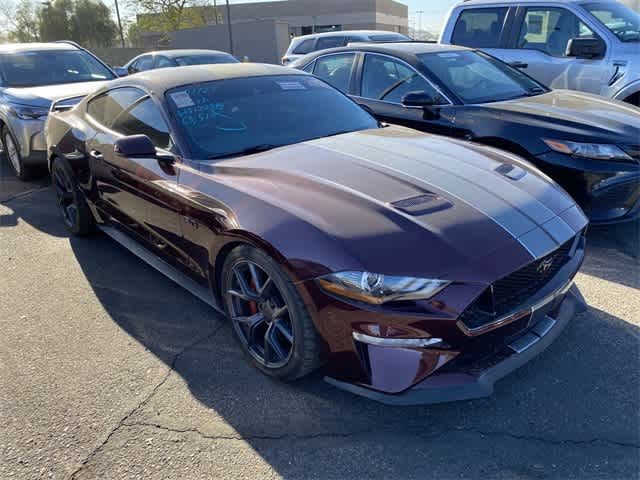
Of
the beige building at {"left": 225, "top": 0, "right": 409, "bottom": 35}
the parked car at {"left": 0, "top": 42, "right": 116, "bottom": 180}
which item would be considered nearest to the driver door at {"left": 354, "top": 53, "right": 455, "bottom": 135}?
the parked car at {"left": 0, "top": 42, "right": 116, "bottom": 180}

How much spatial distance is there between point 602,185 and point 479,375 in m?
2.44

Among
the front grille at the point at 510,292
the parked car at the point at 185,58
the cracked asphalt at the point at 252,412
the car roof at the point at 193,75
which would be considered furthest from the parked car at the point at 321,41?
the front grille at the point at 510,292

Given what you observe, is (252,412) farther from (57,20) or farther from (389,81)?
(57,20)

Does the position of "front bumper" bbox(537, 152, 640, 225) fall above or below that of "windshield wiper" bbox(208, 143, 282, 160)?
below

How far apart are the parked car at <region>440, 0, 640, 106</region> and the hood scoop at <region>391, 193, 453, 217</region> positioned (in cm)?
461

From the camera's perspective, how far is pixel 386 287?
212 cm

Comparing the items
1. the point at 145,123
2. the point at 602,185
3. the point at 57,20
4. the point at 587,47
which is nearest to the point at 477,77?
the point at 602,185

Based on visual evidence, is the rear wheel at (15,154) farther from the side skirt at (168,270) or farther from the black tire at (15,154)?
the side skirt at (168,270)

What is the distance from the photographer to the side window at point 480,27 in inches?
270

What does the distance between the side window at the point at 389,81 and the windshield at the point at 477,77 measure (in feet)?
0.51

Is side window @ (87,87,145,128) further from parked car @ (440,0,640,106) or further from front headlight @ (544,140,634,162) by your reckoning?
parked car @ (440,0,640,106)

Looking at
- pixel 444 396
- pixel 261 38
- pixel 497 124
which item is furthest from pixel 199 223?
pixel 261 38

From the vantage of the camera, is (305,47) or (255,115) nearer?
(255,115)

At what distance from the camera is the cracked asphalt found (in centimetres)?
219
